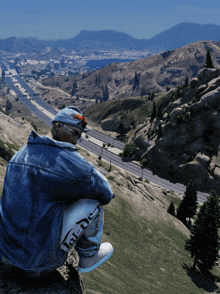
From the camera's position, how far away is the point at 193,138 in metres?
85.2

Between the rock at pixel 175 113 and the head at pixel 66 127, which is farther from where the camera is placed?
the rock at pixel 175 113

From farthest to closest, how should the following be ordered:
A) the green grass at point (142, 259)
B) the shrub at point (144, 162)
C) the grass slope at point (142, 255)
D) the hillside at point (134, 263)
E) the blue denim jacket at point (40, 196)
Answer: the shrub at point (144, 162) → the grass slope at point (142, 255) → the green grass at point (142, 259) → the hillside at point (134, 263) → the blue denim jacket at point (40, 196)

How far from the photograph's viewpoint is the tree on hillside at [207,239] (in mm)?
33969

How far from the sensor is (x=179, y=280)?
25562 mm

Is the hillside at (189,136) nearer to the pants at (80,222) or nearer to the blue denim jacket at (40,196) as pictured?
the pants at (80,222)

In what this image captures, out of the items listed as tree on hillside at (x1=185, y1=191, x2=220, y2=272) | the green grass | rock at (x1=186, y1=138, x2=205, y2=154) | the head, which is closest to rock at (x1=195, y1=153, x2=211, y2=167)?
rock at (x1=186, y1=138, x2=205, y2=154)

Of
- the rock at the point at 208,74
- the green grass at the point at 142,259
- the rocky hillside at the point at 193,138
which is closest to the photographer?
the green grass at the point at 142,259

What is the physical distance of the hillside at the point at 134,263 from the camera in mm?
7664

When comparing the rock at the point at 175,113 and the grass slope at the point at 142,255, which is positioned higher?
the rock at the point at 175,113

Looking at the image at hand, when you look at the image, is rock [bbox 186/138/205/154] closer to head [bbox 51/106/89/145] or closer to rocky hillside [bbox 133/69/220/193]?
rocky hillside [bbox 133/69/220/193]

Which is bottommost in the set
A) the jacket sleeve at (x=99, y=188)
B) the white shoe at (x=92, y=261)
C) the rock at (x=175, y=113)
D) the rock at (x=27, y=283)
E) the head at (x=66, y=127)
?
the rock at (x=175, y=113)

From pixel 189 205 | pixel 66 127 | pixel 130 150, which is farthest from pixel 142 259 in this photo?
pixel 130 150

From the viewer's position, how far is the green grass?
52.4 ft

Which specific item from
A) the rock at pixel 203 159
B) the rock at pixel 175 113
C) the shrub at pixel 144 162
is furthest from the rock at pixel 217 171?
the shrub at pixel 144 162
